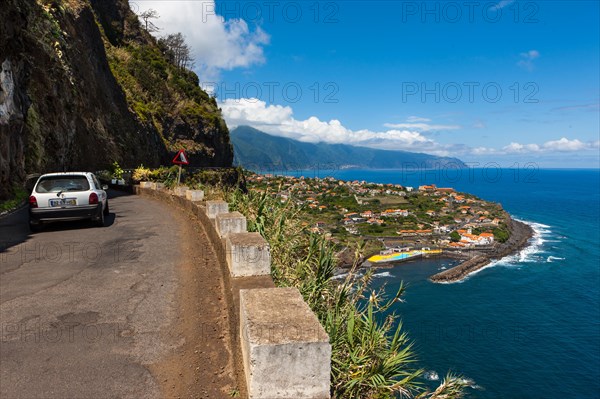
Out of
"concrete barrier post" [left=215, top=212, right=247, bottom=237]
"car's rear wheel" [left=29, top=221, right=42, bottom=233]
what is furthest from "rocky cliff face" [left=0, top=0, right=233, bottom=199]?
"concrete barrier post" [left=215, top=212, right=247, bottom=237]

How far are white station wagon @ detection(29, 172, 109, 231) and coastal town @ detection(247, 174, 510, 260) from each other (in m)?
38.5

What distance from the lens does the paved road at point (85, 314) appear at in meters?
3.55

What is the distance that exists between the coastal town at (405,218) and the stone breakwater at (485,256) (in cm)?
Result: 230

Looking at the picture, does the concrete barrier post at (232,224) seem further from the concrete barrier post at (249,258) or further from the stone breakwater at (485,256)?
the stone breakwater at (485,256)

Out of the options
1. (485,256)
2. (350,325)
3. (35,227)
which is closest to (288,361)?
(350,325)

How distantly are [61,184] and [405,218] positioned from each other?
97.7 meters

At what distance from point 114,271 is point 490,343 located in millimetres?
46561

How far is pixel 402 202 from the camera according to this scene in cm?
12756

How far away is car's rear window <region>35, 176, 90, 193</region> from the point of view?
10094 millimetres

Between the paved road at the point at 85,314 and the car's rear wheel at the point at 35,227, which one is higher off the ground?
the car's rear wheel at the point at 35,227

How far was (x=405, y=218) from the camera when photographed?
10112 centimetres

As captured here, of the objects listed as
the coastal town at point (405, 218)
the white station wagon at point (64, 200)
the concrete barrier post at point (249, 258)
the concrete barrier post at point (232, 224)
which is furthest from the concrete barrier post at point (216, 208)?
the coastal town at point (405, 218)

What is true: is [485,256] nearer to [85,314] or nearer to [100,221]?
[100,221]

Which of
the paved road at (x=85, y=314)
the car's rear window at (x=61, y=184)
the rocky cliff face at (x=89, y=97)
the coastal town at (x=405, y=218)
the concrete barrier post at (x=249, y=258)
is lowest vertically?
the coastal town at (x=405, y=218)
